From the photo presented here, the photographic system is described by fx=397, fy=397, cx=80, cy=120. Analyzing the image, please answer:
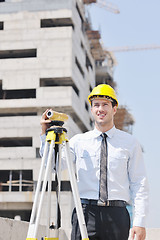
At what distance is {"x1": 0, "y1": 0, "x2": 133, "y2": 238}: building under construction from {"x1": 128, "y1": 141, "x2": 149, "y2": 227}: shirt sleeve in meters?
28.9

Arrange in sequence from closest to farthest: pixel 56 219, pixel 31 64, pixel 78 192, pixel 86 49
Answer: pixel 78 192
pixel 56 219
pixel 31 64
pixel 86 49

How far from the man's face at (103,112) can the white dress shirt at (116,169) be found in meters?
0.09

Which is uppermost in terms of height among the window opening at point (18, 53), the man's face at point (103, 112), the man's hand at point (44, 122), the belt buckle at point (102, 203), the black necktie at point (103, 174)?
the window opening at point (18, 53)

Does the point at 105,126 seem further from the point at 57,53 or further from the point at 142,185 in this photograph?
the point at 57,53

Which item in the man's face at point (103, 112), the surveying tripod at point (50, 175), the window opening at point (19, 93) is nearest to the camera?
the surveying tripod at point (50, 175)

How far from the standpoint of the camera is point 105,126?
336 centimetres

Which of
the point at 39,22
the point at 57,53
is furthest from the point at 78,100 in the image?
the point at 39,22

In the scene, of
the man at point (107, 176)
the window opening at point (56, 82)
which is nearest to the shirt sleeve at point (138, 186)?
the man at point (107, 176)

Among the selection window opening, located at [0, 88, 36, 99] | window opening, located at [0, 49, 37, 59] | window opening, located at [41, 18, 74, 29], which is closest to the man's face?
window opening, located at [0, 49, 37, 59]

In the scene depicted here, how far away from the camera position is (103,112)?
3283mm

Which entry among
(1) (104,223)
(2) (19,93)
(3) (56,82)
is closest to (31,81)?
(3) (56,82)

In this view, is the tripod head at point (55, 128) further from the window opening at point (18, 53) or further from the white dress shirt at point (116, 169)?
the window opening at point (18, 53)

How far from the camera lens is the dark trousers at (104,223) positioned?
3047 mm

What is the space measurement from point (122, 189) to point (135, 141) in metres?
0.44
